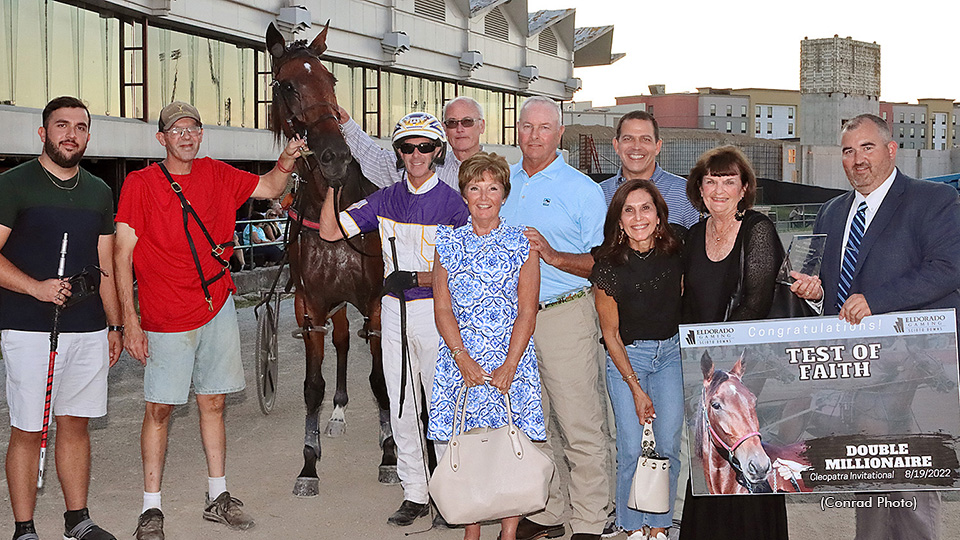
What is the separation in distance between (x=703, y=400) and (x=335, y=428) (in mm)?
3735

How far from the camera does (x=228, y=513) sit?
4.78 metres

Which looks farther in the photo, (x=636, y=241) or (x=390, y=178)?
Result: (x=390, y=178)

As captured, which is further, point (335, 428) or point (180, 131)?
point (335, 428)

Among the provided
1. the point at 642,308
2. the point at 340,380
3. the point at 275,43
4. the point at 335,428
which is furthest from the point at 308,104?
the point at 335,428

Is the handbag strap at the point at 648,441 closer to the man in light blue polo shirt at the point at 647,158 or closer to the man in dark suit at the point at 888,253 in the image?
the man in dark suit at the point at 888,253

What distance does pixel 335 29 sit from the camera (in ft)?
72.5

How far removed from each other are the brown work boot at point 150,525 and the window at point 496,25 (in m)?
26.4

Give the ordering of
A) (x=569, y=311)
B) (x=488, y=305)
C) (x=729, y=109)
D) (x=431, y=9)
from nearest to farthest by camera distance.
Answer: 1. (x=488, y=305)
2. (x=569, y=311)
3. (x=431, y=9)
4. (x=729, y=109)

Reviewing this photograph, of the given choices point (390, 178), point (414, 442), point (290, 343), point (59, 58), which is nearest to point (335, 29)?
point (59, 58)

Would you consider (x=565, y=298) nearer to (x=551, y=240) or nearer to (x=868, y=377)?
(x=551, y=240)

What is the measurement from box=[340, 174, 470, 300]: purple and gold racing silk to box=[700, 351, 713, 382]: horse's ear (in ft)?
4.84

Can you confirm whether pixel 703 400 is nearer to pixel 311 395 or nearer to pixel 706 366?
pixel 706 366

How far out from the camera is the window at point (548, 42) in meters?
33.0

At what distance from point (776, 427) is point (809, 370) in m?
0.26
